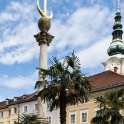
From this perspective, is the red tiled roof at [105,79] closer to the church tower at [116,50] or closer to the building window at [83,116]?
the building window at [83,116]

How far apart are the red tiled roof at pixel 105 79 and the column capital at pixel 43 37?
17.6 m

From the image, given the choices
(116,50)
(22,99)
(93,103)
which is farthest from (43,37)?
(116,50)

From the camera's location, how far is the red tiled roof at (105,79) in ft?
151

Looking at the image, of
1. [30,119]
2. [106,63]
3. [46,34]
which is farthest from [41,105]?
[106,63]

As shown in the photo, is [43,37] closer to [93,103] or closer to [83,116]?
[93,103]

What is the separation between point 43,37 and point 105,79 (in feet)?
79.1

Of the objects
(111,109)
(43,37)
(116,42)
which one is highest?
(116,42)

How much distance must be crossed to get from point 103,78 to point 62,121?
29366 mm

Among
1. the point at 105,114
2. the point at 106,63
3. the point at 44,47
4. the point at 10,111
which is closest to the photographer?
the point at 105,114

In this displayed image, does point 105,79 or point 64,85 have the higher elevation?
point 105,79

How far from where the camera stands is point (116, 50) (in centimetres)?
9000

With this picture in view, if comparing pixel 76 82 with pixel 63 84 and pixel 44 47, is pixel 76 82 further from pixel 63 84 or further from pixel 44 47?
pixel 44 47

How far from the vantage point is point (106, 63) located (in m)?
87.6

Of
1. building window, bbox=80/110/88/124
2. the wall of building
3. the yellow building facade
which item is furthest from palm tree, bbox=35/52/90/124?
the wall of building
